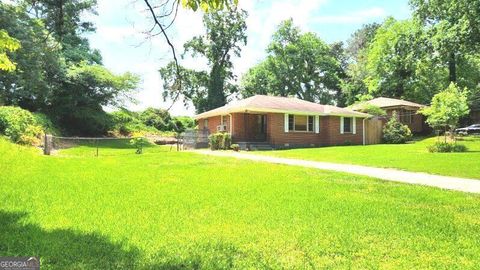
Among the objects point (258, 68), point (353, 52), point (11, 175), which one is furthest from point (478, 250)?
point (353, 52)

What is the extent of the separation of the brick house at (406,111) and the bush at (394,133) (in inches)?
172

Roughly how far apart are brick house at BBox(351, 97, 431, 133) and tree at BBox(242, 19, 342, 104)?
12.3m

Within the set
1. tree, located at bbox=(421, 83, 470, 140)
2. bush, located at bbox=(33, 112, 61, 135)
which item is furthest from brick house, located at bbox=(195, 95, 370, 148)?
bush, located at bbox=(33, 112, 61, 135)

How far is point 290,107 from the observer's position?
90.7ft

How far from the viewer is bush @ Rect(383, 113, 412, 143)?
30.8 meters

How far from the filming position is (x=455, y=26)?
1081 inches

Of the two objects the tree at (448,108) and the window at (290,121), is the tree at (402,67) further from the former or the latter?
the window at (290,121)

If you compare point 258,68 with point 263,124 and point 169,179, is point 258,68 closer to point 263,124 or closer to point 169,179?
point 263,124

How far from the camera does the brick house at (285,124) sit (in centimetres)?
2631

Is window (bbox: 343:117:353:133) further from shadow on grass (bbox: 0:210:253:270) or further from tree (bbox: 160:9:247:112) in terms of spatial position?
shadow on grass (bbox: 0:210:253:270)

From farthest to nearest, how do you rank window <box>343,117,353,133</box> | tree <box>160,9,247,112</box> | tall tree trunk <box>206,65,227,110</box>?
tall tree trunk <box>206,65,227,110</box>
tree <box>160,9,247,112</box>
window <box>343,117,353,133</box>

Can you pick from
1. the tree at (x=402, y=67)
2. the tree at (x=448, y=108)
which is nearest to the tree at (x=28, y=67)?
the tree at (x=448, y=108)

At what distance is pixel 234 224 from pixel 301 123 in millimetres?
23480

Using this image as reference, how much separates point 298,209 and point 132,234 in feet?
8.80
